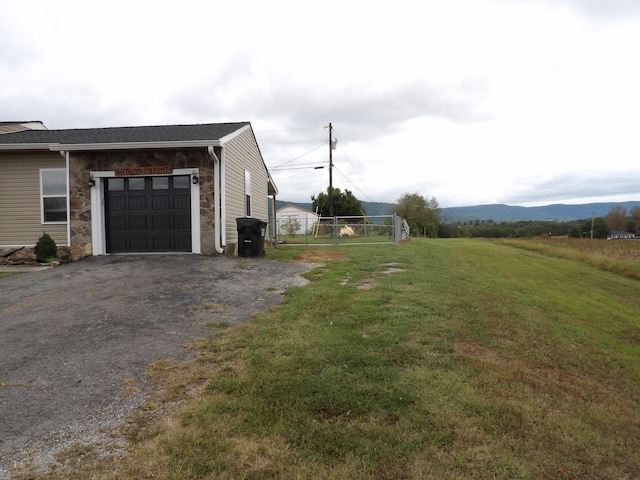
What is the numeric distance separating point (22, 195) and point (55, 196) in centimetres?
97

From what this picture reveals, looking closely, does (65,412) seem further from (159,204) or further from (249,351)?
(159,204)

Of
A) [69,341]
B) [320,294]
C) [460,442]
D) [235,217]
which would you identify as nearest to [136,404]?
[69,341]

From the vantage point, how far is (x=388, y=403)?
→ 10.7 ft

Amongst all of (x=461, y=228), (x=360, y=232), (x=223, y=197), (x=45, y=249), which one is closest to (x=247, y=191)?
(x=223, y=197)

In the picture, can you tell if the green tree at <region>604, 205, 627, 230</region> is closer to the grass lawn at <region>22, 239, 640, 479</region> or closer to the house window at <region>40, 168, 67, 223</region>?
the grass lawn at <region>22, 239, 640, 479</region>

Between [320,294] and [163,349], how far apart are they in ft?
10.4

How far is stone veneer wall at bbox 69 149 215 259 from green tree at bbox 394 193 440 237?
175ft

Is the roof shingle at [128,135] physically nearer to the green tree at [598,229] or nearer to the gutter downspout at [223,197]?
the gutter downspout at [223,197]

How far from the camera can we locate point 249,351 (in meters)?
4.36

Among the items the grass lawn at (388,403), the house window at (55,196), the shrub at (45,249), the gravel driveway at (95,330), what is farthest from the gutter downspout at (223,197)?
the grass lawn at (388,403)

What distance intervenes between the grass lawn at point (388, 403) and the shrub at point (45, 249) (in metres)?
8.25

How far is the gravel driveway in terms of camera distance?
9.90 ft

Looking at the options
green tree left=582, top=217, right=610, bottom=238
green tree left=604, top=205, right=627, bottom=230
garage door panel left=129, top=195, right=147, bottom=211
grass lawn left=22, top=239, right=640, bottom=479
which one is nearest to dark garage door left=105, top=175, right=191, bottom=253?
garage door panel left=129, top=195, right=147, bottom=211

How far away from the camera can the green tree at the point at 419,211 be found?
64.4 m
